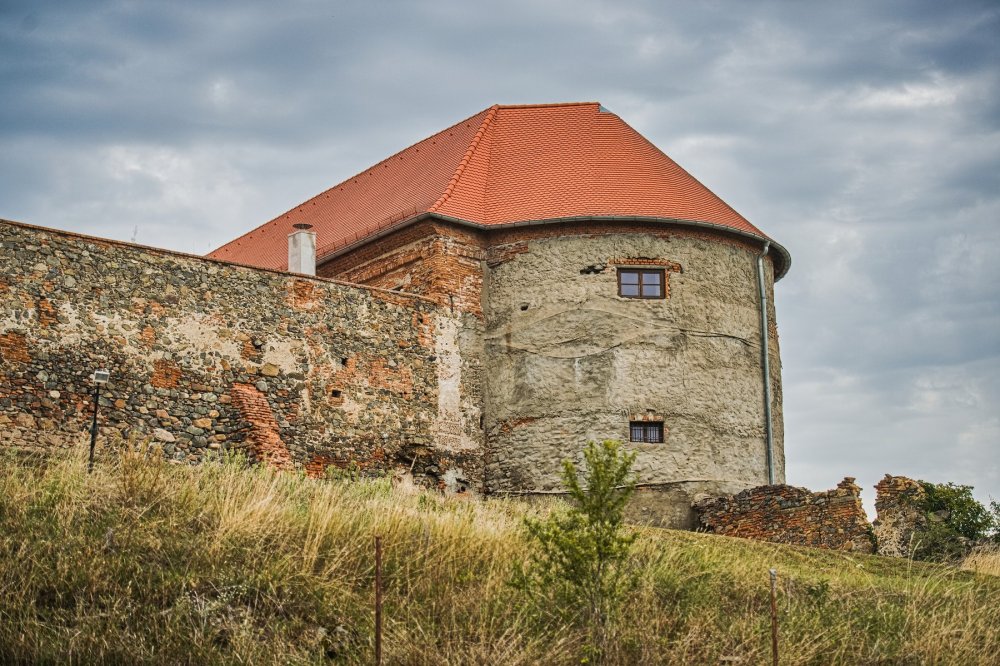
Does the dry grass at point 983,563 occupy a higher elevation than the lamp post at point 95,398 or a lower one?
lower

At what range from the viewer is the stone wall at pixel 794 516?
20.6 meters

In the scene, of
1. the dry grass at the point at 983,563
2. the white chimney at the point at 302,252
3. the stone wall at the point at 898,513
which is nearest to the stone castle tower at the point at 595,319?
the white chimney at the point at 302,252

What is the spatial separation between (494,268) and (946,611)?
12028 millimetres

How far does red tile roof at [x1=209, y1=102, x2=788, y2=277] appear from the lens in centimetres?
2342

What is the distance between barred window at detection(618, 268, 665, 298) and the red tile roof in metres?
1.02

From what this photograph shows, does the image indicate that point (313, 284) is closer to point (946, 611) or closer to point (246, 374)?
point (246, 374)

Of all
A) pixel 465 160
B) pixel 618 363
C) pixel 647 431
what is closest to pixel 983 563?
pixel 647 431

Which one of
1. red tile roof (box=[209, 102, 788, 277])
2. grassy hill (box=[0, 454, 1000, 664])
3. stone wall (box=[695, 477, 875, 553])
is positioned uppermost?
red tile roof (box=[209, 102, 788, 277])

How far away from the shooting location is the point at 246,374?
20.2 m

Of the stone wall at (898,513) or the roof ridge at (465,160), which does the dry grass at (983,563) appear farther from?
the roof ridge at (465,160)

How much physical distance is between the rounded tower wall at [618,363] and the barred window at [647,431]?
0.05 metres

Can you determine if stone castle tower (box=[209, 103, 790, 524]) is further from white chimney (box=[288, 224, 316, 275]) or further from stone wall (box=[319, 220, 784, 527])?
white chimney (box=[288, 224, 316, 275])

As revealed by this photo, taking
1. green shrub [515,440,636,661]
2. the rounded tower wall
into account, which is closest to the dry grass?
the rounded tower wall

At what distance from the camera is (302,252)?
24562mm
